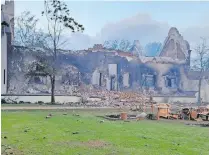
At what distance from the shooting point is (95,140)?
354 cm

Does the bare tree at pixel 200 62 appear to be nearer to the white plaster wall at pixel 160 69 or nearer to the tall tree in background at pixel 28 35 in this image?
the white plaster wall at pixel 160 69

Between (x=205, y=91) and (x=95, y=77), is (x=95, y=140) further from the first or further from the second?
(x=205, y=91)

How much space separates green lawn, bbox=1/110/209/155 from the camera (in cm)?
303

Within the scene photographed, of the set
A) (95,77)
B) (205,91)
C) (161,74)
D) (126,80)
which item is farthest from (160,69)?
(95,77)

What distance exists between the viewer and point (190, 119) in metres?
6.35

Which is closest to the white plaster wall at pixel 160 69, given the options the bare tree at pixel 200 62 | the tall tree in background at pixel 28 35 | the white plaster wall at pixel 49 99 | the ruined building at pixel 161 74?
the ruined building at pixel 161 74

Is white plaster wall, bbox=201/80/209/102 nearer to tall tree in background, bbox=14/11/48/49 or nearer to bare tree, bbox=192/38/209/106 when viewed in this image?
bare tree, bbox=192/38/209/106

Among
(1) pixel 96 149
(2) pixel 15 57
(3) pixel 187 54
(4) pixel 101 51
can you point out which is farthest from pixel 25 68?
(1) pixel 96 149

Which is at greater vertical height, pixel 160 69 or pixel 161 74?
pixel 160 69

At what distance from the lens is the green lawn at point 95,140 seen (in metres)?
3.03

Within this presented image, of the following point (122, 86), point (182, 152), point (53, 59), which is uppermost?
point (53, 59)

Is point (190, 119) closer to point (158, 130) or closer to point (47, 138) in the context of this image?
point (158, 130)

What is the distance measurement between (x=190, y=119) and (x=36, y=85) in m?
3.37

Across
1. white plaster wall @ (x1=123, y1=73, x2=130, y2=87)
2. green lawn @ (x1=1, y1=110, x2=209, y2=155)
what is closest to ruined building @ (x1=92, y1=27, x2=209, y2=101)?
white plaster wall @ (x1=123, y1=73, x2=130, y2=87)
